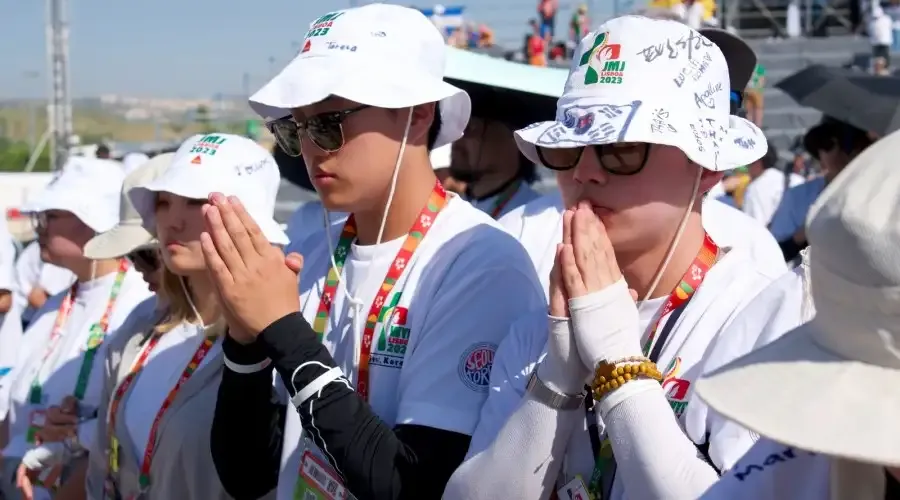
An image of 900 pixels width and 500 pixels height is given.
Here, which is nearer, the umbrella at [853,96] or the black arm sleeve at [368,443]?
the black arm sleeve at [368,443]

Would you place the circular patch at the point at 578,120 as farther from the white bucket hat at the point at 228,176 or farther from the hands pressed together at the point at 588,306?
the white bucket hat at the point at 228,176

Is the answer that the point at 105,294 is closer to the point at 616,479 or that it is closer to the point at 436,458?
the point at 436,458

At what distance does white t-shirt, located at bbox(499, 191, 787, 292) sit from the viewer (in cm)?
319

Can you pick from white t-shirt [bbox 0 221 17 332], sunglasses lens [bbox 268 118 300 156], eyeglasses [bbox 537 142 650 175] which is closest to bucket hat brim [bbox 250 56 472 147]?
sunglasses lens [bbox 268 118 300 156]

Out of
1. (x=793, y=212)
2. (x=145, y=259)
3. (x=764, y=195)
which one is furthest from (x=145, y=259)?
(x=764, y=195)

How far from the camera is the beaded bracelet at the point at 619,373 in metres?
1.79

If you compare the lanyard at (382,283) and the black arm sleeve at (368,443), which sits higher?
the lanyard at (382,283)

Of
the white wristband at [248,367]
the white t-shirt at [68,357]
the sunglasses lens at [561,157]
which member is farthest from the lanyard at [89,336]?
the sunglasses lens at [561,157]

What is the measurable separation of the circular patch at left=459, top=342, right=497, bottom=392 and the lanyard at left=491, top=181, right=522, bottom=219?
6.62 feet

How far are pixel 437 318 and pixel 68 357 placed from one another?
8.70 ft

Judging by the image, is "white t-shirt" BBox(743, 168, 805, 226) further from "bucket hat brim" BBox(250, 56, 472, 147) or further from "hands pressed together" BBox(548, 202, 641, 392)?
"hands pressed together" BBox(548, 202, 641, 392)

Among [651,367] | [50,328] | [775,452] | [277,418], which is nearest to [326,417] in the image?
[277,418]

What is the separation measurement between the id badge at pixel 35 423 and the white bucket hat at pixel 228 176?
3.72 ft

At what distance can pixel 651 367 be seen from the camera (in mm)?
1811
